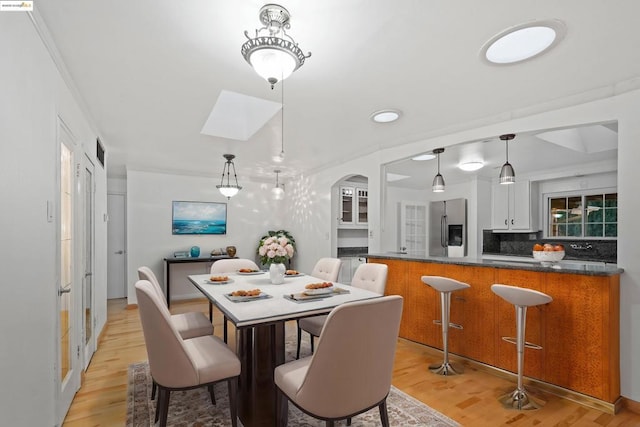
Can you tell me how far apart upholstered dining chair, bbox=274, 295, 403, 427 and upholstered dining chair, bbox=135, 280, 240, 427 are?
0.47 meters

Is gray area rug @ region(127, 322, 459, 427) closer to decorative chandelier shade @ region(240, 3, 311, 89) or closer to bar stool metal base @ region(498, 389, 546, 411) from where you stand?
bar stool metal base @ region(498, 389, 546, 411)

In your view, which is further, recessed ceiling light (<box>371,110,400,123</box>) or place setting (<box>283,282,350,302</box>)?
recessed ceiling light (<box>371,110,400,123</box>)

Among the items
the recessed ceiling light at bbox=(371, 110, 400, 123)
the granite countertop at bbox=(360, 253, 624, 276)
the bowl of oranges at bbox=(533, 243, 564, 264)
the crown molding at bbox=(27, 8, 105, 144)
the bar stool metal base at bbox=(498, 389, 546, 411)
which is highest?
the crown molding at bbox=(27, 8, 105, 144)

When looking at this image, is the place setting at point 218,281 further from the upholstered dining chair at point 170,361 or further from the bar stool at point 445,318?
the bar stool at point 445,318

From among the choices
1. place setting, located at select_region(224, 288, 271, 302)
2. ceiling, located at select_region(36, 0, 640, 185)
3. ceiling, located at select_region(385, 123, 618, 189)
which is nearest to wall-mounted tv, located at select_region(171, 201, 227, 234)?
ceiling, located at select_region(36, 0, 640, 185)

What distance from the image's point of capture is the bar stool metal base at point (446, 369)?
2952 mm

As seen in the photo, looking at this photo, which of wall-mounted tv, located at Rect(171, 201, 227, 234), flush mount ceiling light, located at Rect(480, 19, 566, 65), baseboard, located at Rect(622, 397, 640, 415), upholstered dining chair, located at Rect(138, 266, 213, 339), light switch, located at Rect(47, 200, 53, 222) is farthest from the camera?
wall-mounted tv, located at Rect(171, 201, 227, 234)

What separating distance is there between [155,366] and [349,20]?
7.18 feet

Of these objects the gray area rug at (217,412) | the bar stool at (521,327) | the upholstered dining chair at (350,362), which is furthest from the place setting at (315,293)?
the bar stool at (521,327)

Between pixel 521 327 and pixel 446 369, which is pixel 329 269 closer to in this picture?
pixel 446 369

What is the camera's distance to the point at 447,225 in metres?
6.99

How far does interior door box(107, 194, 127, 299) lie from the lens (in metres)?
6.18

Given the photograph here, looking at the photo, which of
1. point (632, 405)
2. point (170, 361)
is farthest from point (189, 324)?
point (632, 405)

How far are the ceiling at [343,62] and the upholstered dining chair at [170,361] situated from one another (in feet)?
4.75
